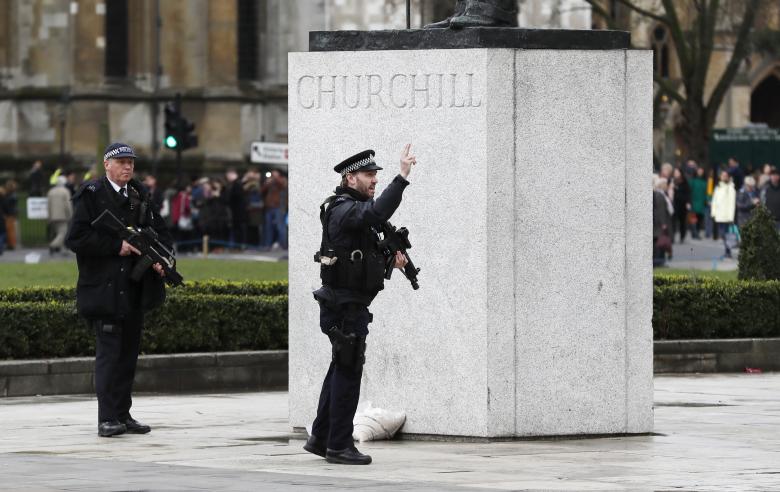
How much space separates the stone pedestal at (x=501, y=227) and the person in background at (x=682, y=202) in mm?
31275

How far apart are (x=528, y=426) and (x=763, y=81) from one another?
239 ft

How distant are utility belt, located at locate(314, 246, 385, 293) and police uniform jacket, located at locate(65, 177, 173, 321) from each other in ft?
6.83

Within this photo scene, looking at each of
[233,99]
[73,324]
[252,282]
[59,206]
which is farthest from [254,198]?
[73,324]

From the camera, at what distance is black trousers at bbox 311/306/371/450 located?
486 inches

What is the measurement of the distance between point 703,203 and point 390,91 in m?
35.3

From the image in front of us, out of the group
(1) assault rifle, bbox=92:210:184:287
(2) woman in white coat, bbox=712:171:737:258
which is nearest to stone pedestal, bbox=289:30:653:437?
(1) assault rifle, bbox=92:210:184:287

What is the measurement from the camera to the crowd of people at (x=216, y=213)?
44000 millimetres

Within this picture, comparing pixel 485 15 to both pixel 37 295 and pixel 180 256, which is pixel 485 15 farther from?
pixel 180 256

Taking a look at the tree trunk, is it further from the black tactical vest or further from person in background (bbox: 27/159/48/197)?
the black tactical vest

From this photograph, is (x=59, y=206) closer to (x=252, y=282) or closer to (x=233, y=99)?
(x=233, y=99)

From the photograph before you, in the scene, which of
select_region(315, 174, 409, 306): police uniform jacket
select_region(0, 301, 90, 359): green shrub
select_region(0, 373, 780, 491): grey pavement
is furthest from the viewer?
select_region(0, 301, 90, 359): green shrub

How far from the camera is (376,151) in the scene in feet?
44.8

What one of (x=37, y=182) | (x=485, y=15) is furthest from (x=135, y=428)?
(x=37, y=182)

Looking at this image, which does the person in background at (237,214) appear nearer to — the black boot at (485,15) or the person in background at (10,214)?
the person in background at (10,214)
